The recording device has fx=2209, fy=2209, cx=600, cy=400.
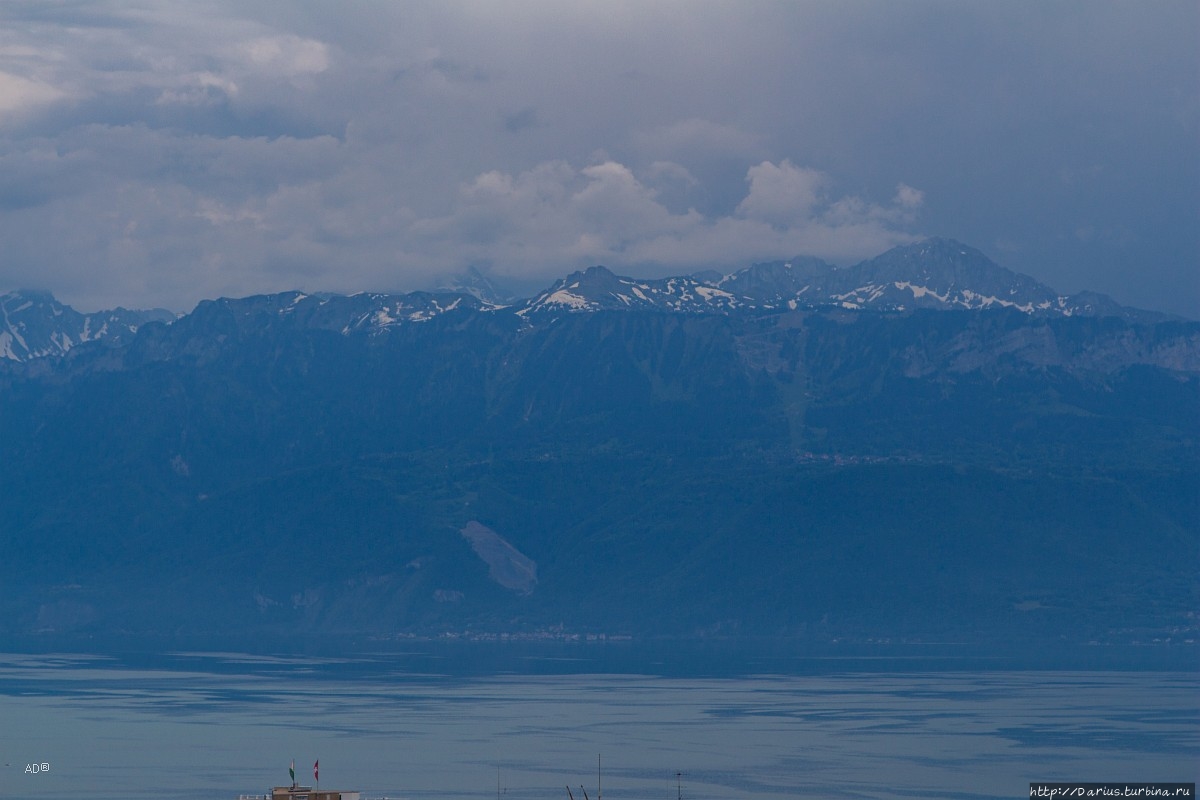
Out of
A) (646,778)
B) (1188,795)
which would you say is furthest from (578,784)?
(1188,795)

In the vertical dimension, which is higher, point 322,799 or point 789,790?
point 789,790

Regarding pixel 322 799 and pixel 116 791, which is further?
pixel 116 791

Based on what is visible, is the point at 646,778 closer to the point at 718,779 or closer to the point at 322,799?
the point at 718,779

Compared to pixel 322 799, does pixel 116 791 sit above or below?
above

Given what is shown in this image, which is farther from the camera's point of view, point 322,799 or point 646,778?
point 646,778

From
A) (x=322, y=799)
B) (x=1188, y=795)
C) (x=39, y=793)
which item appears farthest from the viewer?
(x=39, y=793)

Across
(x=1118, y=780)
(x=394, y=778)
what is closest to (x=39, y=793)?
(x=394, y=778)

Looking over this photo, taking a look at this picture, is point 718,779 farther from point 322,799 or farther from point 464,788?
point 322,799

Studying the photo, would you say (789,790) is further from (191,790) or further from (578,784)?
(191,790)

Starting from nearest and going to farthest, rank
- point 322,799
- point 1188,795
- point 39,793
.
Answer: point 322,799 → point 1188,795 → point 39,793
